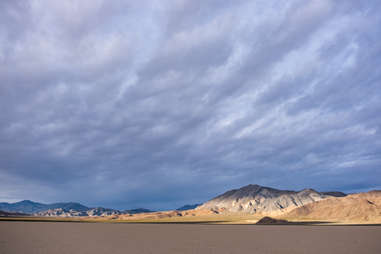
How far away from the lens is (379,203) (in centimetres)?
17825

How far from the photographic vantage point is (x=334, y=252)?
3300cm

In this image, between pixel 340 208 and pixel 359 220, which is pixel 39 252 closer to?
pixel 359 220

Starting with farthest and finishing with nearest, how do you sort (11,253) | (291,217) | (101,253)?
(291,217)
(101,253)
(11,253)

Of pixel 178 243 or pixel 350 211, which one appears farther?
pixel 350 211

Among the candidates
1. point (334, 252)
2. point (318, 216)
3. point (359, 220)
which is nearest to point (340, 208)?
point (318, 216)

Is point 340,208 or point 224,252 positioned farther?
point 340,208

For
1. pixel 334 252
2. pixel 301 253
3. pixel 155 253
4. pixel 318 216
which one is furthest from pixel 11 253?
pixel 318 216

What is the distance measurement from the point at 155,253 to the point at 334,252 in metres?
20.1

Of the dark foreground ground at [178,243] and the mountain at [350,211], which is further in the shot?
the mountain at [350,211]

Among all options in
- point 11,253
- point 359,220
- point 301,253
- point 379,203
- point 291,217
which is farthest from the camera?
point 291,217

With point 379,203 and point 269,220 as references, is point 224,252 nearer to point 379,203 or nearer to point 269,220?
point 269,220

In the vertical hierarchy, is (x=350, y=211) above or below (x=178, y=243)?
above

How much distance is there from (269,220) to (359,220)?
160 ft

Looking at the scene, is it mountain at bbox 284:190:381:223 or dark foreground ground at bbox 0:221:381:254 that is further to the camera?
mountain at bbox 284:190:381:223
